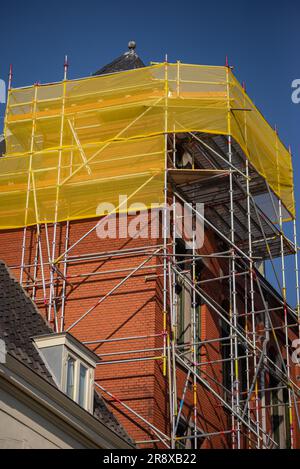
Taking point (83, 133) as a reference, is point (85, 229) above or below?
below

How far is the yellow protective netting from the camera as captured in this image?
2706 cm

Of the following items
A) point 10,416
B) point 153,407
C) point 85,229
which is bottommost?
point 10,416

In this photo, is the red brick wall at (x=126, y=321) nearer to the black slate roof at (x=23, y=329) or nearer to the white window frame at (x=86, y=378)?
the black slate roof at (x=23, y=329)

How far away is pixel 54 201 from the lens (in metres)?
→ 27.4

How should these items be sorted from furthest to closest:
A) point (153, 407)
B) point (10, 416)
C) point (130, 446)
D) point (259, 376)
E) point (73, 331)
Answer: point (259, 376) → point (73, 331) → point (153, 407) → point (130, 446) → point (10, 416)

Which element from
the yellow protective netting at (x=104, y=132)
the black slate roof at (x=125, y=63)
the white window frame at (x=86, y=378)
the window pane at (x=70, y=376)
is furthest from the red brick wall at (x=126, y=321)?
the black slate roof at (x=125, y=63)

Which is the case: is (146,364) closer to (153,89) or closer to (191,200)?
(191,200)

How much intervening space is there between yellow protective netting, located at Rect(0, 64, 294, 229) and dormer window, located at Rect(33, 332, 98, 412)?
5.38m

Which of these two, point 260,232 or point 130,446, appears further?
point 260,232

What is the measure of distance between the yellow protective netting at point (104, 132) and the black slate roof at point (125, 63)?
11.1 ft

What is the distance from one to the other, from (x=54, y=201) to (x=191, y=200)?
3381 millimetres

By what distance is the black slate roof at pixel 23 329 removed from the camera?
20875 millimetres

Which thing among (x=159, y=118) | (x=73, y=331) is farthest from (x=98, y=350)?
(x=159, y=118)

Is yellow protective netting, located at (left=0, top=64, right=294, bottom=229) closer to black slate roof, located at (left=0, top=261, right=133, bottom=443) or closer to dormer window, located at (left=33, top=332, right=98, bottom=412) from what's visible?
black slate roof, located at (left=0, top=261, right=133, bottom=443)
